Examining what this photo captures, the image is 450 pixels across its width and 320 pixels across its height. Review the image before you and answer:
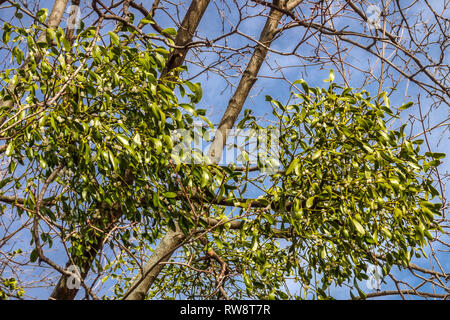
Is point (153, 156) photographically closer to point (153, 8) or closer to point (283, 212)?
point (283, 212)

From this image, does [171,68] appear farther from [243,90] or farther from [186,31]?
[243,90]

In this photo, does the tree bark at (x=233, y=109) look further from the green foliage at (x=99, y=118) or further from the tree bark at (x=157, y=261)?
the green foliage at (x=99, y=118)

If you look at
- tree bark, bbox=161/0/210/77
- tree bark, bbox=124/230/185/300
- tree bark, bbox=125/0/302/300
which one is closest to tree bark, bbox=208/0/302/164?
tree bark, bbox=125/0/302/300

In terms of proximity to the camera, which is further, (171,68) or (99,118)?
(171,68)

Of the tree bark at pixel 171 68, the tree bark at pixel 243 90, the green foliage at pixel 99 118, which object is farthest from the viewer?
the tree bark at pixel 243 90

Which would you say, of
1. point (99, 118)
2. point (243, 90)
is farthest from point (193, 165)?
point (243, 90)

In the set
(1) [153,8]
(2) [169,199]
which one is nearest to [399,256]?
(2) [169,199]

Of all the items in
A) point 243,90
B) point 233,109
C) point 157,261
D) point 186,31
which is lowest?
point 157,261

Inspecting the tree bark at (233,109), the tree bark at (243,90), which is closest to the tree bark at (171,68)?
the tree bark at (233,109)

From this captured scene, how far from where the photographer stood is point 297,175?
224 cm

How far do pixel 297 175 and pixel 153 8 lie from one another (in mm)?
2015

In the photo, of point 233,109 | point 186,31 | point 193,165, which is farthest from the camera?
point 233,109

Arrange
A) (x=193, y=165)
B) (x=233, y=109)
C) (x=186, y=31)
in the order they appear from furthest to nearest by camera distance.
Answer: (x=233, y=109), (x=186, y=31), (x=193, y=165)
